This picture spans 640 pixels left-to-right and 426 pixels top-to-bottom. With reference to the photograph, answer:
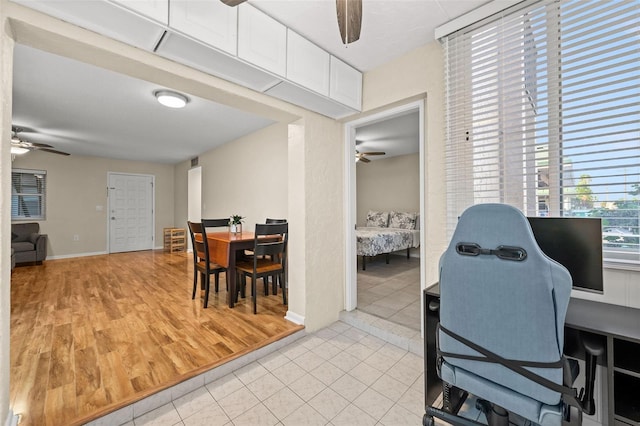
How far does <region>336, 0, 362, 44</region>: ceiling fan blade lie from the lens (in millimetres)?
1182

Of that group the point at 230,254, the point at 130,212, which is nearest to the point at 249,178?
the point at 230,254

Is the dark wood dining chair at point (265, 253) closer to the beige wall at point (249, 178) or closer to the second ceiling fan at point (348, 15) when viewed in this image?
the beige wall at point (249, 178)

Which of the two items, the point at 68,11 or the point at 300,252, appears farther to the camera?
the point at 300,252

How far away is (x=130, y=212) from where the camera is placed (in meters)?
6.77

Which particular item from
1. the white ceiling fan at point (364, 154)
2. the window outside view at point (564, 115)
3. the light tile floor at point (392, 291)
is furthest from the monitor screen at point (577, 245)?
the white ceiling fan at point (364, 154)

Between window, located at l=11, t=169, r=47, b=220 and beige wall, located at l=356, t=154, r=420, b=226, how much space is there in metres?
7.31

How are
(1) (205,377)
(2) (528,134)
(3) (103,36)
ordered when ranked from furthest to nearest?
(1) (205,377)
(2) (528,134)
(3) (103,36)

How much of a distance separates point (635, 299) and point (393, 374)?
4.72 ft

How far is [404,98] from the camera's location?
2244 millimetres

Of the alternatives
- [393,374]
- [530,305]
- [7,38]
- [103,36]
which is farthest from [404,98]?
[7,38]

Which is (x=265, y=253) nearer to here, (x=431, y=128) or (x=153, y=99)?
Answer: (x=431, y=128)

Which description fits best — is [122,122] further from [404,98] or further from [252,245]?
[404,98]

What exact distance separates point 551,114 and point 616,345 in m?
1.25

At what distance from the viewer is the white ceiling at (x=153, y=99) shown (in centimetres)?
179
